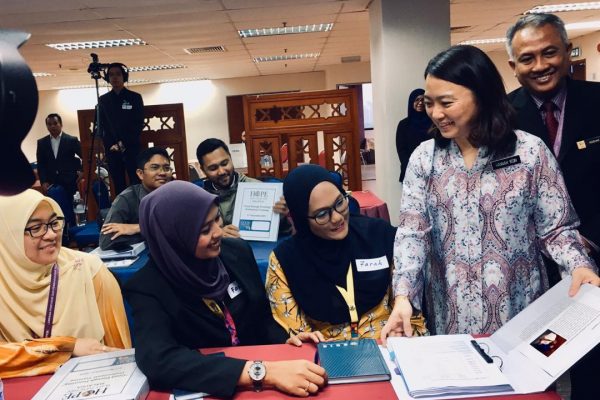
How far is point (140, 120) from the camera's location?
5367 mm

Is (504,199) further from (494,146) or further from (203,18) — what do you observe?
(203,18)

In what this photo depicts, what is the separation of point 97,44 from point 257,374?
694 cm

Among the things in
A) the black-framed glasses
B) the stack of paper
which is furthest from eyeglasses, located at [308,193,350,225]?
the black-framed glasses

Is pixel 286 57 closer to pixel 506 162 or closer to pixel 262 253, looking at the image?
pixel 262 253

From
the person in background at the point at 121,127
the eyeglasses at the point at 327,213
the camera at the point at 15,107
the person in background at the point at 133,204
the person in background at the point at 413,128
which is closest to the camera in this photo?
the camera at the point at 15,107

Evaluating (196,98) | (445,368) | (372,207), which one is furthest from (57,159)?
(196,98)

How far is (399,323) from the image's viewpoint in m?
1.42

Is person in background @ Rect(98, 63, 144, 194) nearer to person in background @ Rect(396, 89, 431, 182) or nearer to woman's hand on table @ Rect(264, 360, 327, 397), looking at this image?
person in background @ Rect(396, 89, 431, 182)

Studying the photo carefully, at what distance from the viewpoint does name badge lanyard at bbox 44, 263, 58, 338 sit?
175 cm

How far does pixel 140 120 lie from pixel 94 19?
3.75 feet

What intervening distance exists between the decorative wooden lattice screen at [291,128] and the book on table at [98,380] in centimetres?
281

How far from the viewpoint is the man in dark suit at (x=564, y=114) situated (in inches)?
68.0

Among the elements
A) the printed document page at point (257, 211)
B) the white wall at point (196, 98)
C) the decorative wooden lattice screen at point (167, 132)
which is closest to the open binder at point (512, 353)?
the printed document page at point (257, 211)

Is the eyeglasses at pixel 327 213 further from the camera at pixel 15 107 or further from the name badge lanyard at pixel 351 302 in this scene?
the camera at pixel 15 107
